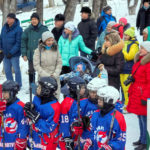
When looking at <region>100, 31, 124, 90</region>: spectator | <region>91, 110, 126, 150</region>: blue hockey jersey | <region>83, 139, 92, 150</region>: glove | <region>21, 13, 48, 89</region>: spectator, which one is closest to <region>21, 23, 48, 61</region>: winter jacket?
<region>21, 13, 48, 89</region>: spectator

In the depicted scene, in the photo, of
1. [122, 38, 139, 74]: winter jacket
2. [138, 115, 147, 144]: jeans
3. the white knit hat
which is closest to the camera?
the white knit hat

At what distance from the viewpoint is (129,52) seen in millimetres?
7445

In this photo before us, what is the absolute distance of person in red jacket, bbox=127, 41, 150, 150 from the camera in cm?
580

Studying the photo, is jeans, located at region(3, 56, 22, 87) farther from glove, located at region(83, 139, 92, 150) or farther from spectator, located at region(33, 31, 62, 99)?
glove, located at region(83, 139, 92, 150)

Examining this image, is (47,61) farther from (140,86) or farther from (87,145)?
(87,145)

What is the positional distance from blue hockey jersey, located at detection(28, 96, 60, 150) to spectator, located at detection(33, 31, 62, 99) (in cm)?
248

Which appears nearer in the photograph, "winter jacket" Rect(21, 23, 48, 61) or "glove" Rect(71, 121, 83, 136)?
"glove" Rect(71, 121, 83, 136)

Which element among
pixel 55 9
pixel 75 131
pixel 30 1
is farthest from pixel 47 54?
pixel 30 1

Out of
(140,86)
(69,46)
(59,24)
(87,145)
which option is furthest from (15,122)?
(59,24)

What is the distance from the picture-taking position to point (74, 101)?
190 inches

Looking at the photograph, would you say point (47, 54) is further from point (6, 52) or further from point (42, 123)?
point (42, 123)

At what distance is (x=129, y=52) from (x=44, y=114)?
3206 mm

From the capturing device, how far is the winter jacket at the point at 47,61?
287 inches

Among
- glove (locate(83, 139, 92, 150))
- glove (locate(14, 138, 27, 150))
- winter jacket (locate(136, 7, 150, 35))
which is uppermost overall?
winter jacket (locate(136, 7, 150, 35))
